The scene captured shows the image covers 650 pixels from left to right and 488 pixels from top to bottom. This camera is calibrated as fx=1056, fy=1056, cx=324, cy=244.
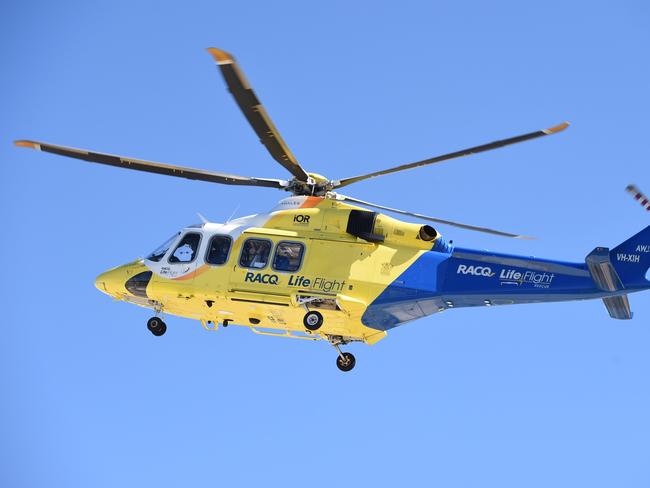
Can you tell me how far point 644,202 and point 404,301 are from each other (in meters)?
5.04

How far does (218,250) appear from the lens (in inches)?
885

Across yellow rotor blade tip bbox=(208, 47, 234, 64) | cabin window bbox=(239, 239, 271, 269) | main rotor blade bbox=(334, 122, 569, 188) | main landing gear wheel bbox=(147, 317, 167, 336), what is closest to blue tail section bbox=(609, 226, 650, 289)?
main rotor blade bbox=(334, 122, 569, 188)

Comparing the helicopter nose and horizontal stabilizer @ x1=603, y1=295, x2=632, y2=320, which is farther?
the helicopter nose

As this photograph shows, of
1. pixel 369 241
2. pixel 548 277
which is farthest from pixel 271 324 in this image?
pixel 548 277

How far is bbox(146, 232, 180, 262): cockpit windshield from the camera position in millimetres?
23125

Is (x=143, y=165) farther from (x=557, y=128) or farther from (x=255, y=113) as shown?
(x=557, y=128)

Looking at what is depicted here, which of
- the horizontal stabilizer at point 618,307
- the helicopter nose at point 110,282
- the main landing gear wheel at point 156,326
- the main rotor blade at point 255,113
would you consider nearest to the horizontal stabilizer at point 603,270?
the horizontal stabilizer at point 618,307

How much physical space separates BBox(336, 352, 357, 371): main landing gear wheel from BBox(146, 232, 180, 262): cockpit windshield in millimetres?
4474

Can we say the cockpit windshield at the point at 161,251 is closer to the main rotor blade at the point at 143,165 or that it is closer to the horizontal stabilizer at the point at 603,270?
the main rotor blade at the point at 143,165

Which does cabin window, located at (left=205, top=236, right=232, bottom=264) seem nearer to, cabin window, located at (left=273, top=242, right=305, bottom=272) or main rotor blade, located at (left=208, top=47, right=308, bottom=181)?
cabin window, located at (left=273, top=242, right=305, bottom=272)

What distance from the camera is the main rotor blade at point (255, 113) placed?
1706 cm

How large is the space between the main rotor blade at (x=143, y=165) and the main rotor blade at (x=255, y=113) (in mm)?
1222

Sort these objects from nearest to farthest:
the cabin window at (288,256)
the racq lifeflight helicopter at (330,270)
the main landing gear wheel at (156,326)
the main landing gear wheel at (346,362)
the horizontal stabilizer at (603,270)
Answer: the horizontal stabilizer at (603,270)
the racq lifeflight helicopter at (330,270)
the cabin window at (288,256)
the main landing gear wheel at (346,362)
the main landing gear wheel at (156,326)

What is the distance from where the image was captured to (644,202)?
1961 centimetres
